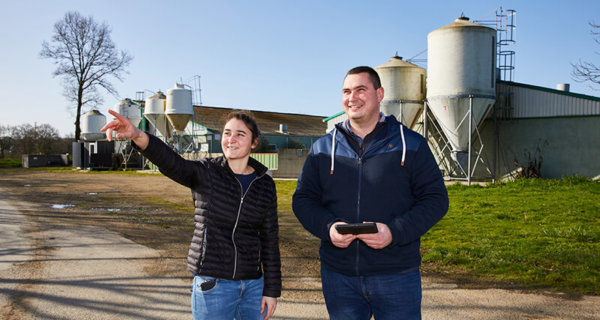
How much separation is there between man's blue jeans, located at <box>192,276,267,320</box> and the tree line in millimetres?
62978

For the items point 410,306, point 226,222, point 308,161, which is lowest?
point 410,306

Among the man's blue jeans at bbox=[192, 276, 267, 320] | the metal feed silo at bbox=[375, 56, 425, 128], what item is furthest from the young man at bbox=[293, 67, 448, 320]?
the metal feed silo at bbox=[375, 56, 425, 128]

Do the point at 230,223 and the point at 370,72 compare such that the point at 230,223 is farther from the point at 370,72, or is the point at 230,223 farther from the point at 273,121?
the point at 273,121

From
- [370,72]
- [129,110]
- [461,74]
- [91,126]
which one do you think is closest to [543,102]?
[461,74]

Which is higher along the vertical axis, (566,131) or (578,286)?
(566,131)

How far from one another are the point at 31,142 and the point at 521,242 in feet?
215

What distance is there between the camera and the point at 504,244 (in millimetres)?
8164

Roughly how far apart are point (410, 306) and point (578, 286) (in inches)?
177

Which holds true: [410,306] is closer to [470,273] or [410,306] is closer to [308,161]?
[308,161]

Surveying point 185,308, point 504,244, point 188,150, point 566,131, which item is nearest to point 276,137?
point 188,150

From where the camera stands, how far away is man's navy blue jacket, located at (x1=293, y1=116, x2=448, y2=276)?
262 centimetres

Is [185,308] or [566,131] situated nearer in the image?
[185,308]

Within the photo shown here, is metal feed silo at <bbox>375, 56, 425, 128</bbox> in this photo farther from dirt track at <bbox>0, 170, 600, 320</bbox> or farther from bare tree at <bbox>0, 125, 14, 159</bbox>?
bare tree at <bbox>0, 125, 14, 159</bbox>

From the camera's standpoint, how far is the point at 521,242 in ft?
26.9
